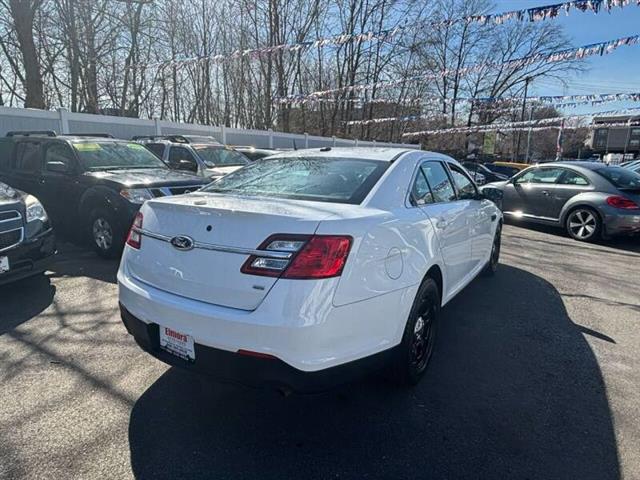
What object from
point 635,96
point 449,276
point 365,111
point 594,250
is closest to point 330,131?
point 365,111

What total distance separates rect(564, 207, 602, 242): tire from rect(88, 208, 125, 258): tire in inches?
318

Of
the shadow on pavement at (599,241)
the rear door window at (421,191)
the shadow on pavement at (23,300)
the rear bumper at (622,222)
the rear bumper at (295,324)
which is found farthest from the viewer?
the shadow on pavement at (599,241)

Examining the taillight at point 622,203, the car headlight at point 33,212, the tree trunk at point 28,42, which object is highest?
the tree trunk at point 28,42

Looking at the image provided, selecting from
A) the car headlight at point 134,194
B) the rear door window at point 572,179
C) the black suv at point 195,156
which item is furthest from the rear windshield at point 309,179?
the rear door window at point 572,179

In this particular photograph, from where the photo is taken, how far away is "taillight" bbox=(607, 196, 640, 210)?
25.5ft

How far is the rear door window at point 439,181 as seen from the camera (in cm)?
352

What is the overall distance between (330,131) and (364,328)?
110 feet

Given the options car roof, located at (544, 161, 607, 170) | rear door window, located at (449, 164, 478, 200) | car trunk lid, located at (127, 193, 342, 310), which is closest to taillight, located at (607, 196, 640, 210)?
car roof, located at (544, 161, 607, 170)

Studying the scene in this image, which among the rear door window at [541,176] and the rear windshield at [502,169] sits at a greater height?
the rear door window at [541,176]

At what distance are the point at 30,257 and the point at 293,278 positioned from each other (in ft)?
11.9

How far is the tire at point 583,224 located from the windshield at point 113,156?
7.70 metres

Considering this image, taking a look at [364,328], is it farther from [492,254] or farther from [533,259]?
[533,259]

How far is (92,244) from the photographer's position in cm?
→ 598

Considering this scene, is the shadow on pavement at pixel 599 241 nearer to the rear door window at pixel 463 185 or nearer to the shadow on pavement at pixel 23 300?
the rear door window at pixel 463 185
